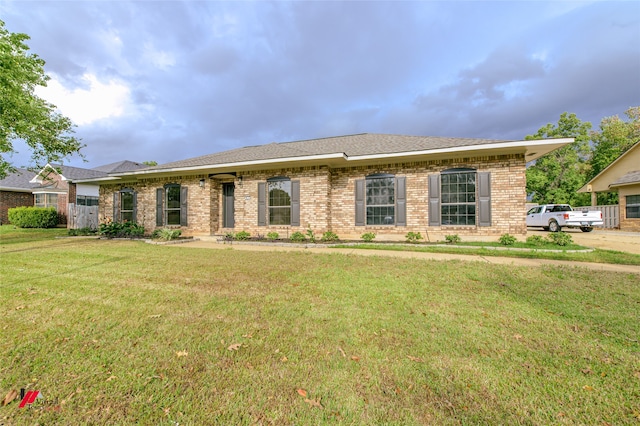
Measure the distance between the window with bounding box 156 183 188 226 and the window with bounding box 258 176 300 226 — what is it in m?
4.05

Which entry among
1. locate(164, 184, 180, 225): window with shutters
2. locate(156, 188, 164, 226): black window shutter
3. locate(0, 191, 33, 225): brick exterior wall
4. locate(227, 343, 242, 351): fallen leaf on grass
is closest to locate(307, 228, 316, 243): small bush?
locate(164, 184, 180, 225): window with shutters

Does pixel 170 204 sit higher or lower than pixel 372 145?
lower

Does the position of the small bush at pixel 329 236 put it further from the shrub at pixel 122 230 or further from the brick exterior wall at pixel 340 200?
the shrub at pixel 122 230

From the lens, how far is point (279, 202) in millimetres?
11320

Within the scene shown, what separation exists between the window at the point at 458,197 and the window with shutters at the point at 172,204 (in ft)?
37.7

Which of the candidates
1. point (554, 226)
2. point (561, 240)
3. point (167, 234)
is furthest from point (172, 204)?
point (554, 226)

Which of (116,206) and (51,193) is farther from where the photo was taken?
(51,193)

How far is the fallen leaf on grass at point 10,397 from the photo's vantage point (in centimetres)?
191

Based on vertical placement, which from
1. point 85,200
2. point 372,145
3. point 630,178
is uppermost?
point 372,145

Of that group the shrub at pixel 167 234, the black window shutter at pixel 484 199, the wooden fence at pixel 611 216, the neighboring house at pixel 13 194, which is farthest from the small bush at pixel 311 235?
the neighboring house at pixel 13 194

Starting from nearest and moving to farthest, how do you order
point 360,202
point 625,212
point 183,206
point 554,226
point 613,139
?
point 360,202 → point 183,206 → point 554,226 → point 625,212 → point 613,139

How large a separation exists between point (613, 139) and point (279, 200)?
101ft

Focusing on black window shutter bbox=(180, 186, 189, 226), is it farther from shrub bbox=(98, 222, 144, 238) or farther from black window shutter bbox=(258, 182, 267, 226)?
black window shutter bbox=(258, 182, 267, 226)

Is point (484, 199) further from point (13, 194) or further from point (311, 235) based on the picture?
point (13, 194)
